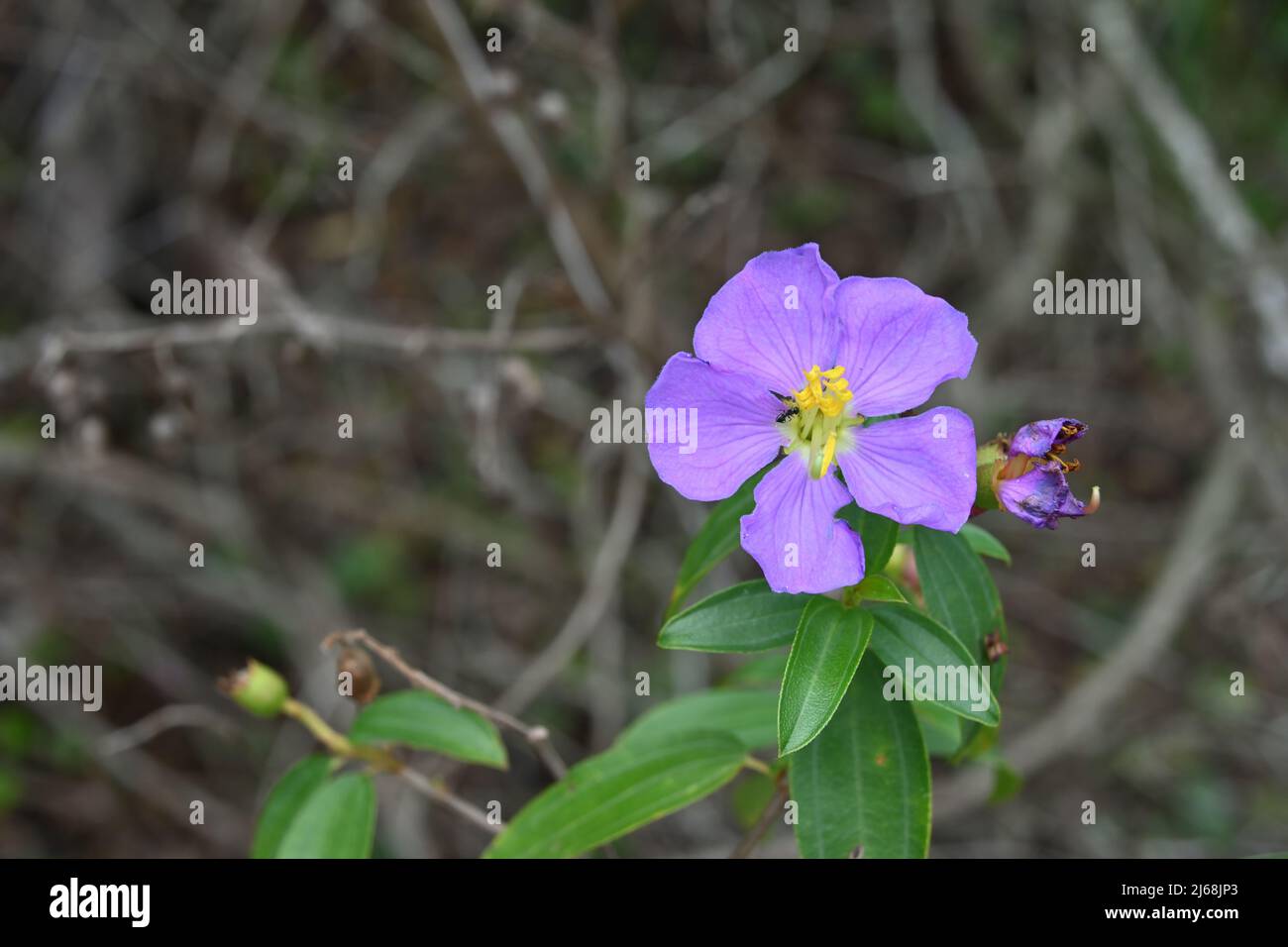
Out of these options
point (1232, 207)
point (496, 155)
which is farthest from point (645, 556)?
point (1232, 207)

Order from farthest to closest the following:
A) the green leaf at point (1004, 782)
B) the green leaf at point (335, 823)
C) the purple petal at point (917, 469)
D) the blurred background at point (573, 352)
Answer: the blurred background at point (573, 352) → the green leaf at point (1004, 782) → the green leaf at point (335, 823) → the purple petal at point (917, 469)

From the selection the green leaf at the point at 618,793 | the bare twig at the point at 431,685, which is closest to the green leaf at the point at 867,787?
the green leaf at the point at 618,793

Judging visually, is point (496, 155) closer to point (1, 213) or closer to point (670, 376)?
point (1, 213)

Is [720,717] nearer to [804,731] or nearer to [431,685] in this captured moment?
→ [431,685]

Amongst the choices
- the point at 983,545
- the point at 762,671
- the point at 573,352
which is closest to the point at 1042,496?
the point at 983,545

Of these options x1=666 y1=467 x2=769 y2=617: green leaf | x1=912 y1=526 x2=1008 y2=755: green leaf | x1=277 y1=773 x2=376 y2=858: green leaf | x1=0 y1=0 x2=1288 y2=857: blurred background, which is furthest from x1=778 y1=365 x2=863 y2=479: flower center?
x1=0 y1=0 x2=1288 y2=857: blurred background

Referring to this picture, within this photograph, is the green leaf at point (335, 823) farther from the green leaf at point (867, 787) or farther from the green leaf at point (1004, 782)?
the green leaf at point (1004, 782)

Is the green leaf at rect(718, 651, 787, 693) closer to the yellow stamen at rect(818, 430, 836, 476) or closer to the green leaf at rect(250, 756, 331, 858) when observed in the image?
the yellow stamen at rect(818, 430, 836, 476)
